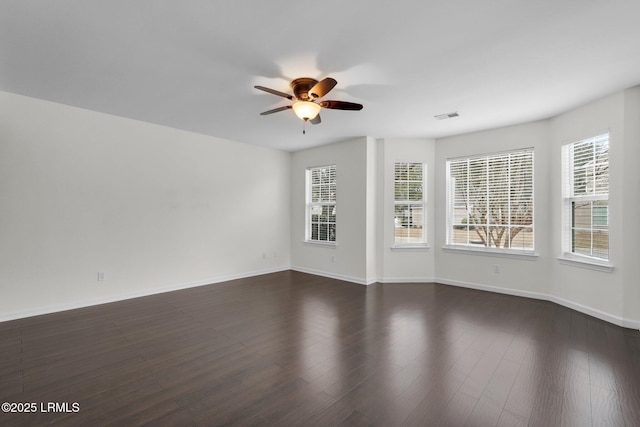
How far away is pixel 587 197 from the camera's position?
12.1 feet

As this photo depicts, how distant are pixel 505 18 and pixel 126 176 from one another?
471cm

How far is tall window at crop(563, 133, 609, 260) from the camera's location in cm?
352

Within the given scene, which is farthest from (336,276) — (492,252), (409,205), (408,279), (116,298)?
(116,298)

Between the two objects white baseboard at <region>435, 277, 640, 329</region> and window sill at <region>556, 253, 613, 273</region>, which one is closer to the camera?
white baseboard at <region>435, 277, 640, 329</region>

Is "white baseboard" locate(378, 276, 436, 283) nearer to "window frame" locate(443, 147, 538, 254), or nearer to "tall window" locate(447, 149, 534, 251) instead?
"window frame" locate(443, 147, 538, 254)

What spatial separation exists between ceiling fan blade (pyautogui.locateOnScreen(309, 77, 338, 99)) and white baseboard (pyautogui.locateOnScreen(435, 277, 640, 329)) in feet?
13.1

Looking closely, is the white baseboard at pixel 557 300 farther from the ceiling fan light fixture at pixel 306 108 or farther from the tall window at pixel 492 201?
the ceiling fan light fixture at pixel 306 108

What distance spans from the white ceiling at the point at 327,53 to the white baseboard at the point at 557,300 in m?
2.54

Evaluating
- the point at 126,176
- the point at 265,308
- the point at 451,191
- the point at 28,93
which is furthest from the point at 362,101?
the point at 28,93

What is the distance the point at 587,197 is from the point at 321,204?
410cm

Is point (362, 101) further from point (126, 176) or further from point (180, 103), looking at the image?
point (126, 176)

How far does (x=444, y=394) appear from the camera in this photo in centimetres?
204

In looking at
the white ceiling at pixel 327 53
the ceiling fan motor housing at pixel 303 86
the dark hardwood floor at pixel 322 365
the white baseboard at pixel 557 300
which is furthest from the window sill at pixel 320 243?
the ceiling fan motor housing at pixel 303 86

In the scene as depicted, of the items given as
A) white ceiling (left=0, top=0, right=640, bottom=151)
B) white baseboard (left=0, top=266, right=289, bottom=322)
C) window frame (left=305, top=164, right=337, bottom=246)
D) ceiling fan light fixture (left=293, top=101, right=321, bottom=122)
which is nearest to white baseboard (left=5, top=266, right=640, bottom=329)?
white baseboard (left=0, top=266, right=289, bottom=322)
